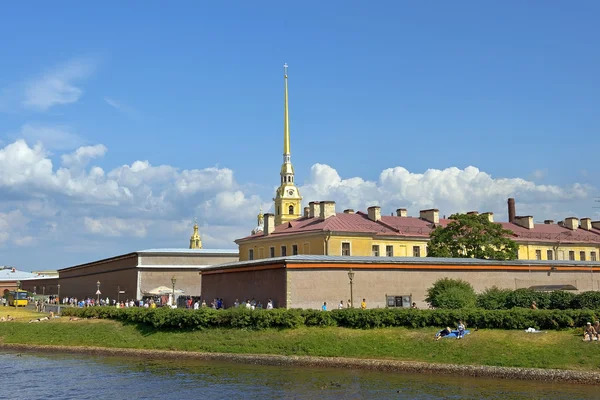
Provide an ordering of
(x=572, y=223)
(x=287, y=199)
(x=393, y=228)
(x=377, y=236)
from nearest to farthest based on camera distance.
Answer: (x=377, y=236) → (x=393, y=228) → (x=572, y=223) → (x=287, y=199)

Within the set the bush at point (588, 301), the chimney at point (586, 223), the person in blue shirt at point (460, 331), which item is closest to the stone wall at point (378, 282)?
the person in blue shirt at point (460, 331)

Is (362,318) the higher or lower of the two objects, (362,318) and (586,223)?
the lower

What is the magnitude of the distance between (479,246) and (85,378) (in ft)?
129

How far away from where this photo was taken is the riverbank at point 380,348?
3219 cm

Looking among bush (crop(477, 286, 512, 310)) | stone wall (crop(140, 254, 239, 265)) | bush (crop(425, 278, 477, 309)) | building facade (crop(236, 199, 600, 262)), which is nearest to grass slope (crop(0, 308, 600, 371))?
bush (crop(477, 286, 512, 310))

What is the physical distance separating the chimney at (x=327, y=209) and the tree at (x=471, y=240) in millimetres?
11584

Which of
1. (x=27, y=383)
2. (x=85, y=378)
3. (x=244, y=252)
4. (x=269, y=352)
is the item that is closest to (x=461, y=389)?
(x=269, y=352)

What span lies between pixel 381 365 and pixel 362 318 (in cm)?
501

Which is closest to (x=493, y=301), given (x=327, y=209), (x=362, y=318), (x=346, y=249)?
(x=362, y=318)

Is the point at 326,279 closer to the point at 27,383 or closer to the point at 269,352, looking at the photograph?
the point at 269,352

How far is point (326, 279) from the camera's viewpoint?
46.3 meters

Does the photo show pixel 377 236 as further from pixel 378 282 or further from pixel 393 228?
pixel 378 282

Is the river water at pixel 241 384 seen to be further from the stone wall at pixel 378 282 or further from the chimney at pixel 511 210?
the chimney at pixel 511 210

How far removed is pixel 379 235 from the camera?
70812mm
